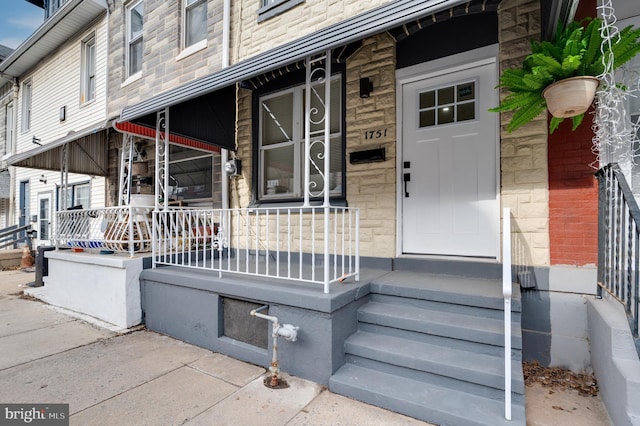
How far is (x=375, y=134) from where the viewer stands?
379 cm

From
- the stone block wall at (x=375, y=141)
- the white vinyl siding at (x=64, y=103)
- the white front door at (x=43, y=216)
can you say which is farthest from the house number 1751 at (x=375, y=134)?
the white front door at (x=43, y=216)

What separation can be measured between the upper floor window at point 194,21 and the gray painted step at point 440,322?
5.55 m

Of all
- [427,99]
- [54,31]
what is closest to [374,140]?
[427,99]

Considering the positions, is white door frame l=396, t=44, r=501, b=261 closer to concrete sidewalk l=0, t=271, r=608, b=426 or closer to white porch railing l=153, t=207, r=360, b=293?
white porch railing l=153, t=207, r=360, b=293

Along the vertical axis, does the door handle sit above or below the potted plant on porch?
below

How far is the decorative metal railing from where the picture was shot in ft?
13.8

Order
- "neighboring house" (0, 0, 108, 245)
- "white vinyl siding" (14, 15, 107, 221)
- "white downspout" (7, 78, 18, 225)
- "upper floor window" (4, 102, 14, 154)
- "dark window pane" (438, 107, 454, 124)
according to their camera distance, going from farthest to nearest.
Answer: "upper floor window" (4, 102, 14, 154) → "white downspout" (7, 78, 18, 225) → "white vinyl siding" (14, 15, 107, 221) → "neighboring house" (0, 0, 108, 245) → "dark window pane" (438, 107, 454, 124)

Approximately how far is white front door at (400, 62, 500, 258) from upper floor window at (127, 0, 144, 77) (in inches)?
244

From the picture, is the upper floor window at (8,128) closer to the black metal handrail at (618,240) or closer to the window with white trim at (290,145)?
the window with white trim at (290,145)

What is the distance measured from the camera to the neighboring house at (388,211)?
2.34 m

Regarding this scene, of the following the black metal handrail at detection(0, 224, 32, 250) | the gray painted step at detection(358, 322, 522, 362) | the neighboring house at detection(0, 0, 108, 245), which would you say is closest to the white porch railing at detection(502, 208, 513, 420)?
the gray painted step at detection(358, 322, 522, 362)

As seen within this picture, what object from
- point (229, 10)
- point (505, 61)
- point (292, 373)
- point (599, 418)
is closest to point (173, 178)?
point (229, 10)

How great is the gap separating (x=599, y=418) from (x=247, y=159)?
459 cm

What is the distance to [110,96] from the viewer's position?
735cm
